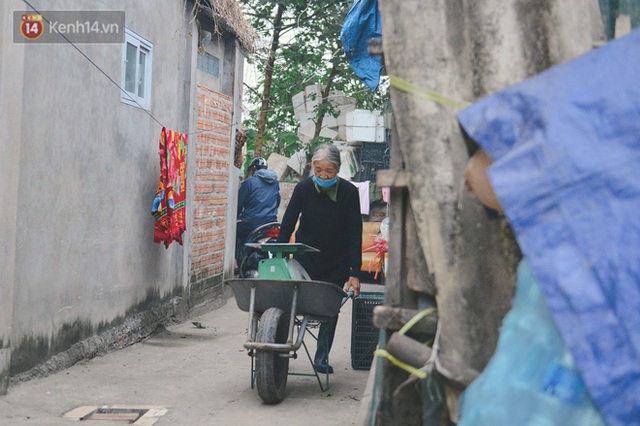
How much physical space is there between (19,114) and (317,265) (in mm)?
2441

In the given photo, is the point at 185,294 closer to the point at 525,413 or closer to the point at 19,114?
the point at 19,114

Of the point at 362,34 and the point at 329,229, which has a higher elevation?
the point at 362,34

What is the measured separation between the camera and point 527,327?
2.28 meters

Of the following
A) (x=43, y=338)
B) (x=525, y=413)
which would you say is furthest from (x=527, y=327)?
(x=43, y=338)

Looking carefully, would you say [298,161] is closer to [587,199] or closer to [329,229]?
[329,229]

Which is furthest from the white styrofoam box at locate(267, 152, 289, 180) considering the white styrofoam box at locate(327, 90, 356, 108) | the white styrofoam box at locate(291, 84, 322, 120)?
the white styrofoam box at locate(327, 90, 356, 108)

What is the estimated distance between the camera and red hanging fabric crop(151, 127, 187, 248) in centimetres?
898

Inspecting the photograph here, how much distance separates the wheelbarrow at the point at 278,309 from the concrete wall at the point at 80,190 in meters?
Answer: 1.48

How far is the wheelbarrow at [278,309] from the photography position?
6.07 metres

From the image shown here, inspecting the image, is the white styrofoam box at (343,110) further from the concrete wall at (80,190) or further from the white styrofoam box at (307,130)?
the concrete wall at (80,190)

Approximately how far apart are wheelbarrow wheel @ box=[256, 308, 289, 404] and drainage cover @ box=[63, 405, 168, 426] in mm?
661

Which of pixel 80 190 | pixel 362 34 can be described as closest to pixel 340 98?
pixel 80 190

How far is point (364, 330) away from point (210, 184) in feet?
16.3

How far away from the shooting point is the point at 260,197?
12938 mm
